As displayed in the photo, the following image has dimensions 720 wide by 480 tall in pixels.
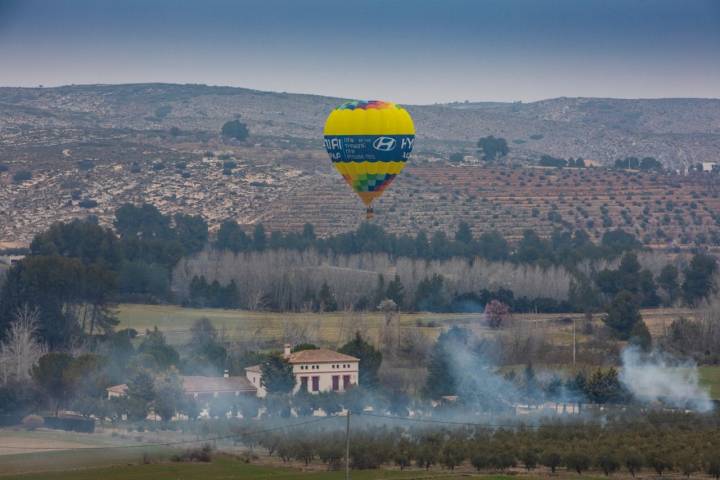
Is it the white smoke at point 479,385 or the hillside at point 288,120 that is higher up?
the hillside at point 288,120

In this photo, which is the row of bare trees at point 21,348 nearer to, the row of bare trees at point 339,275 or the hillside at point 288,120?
the row of bare trees at point 339,275

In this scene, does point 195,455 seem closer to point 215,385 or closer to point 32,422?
point 32,422

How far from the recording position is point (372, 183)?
52656mm

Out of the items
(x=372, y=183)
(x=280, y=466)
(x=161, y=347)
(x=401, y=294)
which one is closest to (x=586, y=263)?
(x=401, y=294)

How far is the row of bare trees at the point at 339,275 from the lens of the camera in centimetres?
8081

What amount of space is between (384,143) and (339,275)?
34021 millimetres

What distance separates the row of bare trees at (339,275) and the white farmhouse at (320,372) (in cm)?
1611

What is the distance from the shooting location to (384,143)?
169ft

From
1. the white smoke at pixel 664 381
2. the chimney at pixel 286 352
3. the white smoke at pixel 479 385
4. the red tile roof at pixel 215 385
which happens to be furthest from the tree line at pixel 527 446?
the chimney at pixel 286 352

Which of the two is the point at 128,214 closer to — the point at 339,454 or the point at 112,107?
the point at 339,454

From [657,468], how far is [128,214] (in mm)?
64756

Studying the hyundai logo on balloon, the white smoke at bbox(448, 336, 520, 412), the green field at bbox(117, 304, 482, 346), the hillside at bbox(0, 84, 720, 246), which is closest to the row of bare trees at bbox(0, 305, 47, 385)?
the green field at bbox(117, 304, 482, 346)

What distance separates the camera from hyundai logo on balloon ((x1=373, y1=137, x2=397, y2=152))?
51.3 m

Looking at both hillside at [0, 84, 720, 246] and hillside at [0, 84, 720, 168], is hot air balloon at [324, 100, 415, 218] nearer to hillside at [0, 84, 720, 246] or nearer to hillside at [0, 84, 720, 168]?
hillside at [0, 84, 720, 246]
